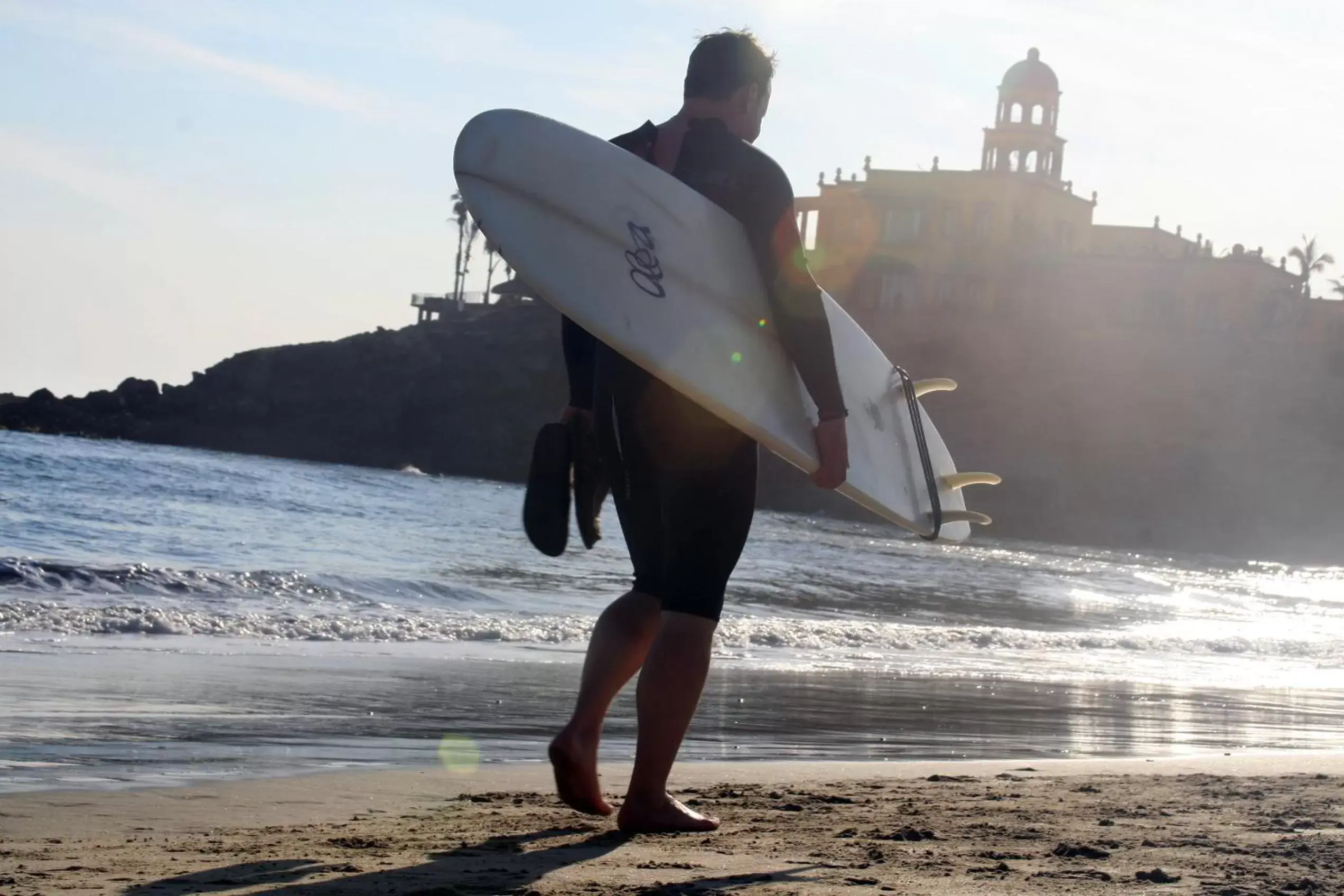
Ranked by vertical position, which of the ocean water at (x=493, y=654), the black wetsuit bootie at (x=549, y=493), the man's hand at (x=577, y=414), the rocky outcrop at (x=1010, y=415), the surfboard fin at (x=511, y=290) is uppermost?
the surfboard fin at (x=511, y=290)

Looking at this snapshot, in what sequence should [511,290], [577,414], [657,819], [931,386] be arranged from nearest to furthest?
[657,819]
[577,414]
[931,386]
[511,290]

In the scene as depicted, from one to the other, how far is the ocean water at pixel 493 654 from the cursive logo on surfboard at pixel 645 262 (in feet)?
6.15

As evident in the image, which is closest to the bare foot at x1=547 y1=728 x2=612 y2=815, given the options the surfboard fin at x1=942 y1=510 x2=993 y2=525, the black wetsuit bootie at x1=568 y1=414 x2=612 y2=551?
the black wetsuit bootie at x1=568 y1=414 x2=612 y2=551

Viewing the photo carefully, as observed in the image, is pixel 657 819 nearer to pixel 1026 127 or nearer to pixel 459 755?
pixel 459 755

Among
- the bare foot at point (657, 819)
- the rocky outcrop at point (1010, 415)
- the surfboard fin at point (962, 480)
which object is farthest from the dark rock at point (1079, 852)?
the rocky outcrop at point (1010, 415)

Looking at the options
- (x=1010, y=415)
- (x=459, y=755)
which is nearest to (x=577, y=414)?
(x=459, y=755)

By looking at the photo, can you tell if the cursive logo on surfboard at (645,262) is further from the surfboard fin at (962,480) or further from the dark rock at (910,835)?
the dark rock at (910,835)

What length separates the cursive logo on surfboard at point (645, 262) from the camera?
3.07 m

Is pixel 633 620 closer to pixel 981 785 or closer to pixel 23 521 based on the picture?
pixel 981 785

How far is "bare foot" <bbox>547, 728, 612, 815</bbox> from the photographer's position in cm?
301

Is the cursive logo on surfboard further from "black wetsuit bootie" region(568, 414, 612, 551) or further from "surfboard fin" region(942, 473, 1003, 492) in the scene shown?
"surfboard fin" region(942, 473, 1003, 492)

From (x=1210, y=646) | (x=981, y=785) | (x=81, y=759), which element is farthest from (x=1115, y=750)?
(x=1210, y=646)

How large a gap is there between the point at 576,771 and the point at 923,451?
1216mm

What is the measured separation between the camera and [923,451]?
3.69 m
